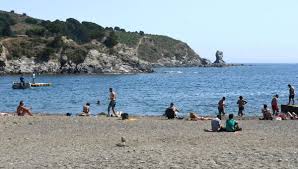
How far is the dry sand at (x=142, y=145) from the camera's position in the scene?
50.8 ft

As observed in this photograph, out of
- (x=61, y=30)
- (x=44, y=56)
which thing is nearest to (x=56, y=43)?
(x=44, y=56)

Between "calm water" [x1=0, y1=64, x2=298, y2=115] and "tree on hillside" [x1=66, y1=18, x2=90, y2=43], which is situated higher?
"tree on hillside" [x1=66, y1=18, x2=90, y2=43]

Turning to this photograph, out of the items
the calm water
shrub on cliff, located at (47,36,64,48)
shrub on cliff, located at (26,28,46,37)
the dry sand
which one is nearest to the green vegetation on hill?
shrub on cliff, located at (26,28,46,37)

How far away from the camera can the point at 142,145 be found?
1956cm

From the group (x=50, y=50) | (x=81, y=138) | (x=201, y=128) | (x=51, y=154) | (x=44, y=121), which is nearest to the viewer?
(x=51, y=154)

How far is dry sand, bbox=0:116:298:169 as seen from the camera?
15492 millimetres

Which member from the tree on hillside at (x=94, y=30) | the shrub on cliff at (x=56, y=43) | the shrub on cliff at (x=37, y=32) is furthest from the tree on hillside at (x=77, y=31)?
the shrub on cliff at (x=56, y=43)

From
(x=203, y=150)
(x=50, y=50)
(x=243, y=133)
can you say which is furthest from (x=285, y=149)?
(x=50, y=50)

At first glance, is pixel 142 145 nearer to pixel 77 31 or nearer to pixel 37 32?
pixel 37 32

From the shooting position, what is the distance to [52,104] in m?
55.4

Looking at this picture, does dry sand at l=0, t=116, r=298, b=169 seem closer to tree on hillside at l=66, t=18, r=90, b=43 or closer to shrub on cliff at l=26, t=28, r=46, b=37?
shrub on cliff at l=26, t=28, r=46, b=37

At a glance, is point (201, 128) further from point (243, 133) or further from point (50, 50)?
point (50, 50)

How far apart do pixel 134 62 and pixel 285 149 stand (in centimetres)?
14054

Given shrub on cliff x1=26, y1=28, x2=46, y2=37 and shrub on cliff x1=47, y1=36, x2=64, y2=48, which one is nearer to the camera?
shrub on cliff x1=47, y1=36, x2=64, y2=48
